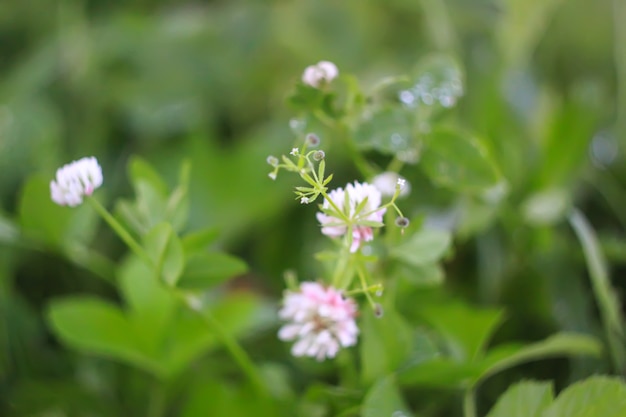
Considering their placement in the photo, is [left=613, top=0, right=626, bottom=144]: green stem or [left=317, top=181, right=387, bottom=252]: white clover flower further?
[left=613, top=0, right=626, bottom=144]: green stem

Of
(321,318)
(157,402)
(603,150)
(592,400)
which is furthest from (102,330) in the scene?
(603,150)

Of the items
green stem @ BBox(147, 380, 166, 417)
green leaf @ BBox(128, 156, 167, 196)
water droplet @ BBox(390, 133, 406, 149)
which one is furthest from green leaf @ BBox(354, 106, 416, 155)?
green stem @ BBox(147, 380, 166, 417)

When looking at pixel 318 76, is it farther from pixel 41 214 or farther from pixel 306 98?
pixel 41 214

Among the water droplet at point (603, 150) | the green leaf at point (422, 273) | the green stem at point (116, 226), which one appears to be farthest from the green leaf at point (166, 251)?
the water droplet at point (603, 150)

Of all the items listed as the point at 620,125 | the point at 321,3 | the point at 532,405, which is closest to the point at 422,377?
the point at 532,405

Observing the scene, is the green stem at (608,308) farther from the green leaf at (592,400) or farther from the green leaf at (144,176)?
the green leaf at (144,176)

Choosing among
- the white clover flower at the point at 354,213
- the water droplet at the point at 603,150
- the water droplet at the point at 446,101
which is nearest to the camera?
the white clover flower at the point at 354,213

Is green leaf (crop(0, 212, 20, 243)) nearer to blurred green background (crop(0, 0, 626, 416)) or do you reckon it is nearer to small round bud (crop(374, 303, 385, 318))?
blurred green background (crop(0, 0, 626, 416))
